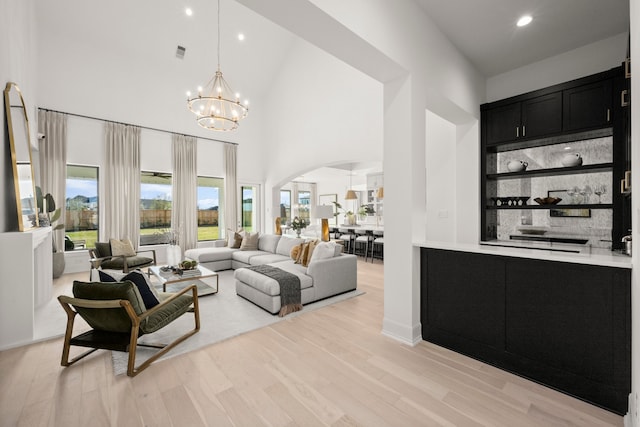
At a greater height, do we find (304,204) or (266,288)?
(304,204)

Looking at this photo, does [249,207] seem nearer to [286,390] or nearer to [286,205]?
[286,205]

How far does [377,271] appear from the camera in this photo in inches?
230

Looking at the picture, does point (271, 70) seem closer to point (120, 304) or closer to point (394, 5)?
point (394, 5)

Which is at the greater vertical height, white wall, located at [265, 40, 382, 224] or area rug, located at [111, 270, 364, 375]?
white wall, located at [265, 40, 382, 224]

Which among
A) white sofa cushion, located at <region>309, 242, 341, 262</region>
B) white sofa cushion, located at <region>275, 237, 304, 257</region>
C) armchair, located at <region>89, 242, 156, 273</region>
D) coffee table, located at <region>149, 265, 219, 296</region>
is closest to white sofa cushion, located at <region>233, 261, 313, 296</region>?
white sofa cushion, located at <region>309, 242, 341, 262</region>

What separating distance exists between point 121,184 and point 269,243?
3.55 meters

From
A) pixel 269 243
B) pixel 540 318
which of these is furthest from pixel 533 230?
pixel 269 243

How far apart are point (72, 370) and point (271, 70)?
7907 mm

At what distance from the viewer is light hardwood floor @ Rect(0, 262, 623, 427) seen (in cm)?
174

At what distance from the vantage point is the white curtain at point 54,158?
17.4 ft

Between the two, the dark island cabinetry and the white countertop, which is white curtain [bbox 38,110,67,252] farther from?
the dark island cabinetry

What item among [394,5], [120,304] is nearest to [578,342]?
[394,5]

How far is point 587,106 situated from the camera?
322 cm

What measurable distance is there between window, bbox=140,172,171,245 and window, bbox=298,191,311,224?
5.72 meters
